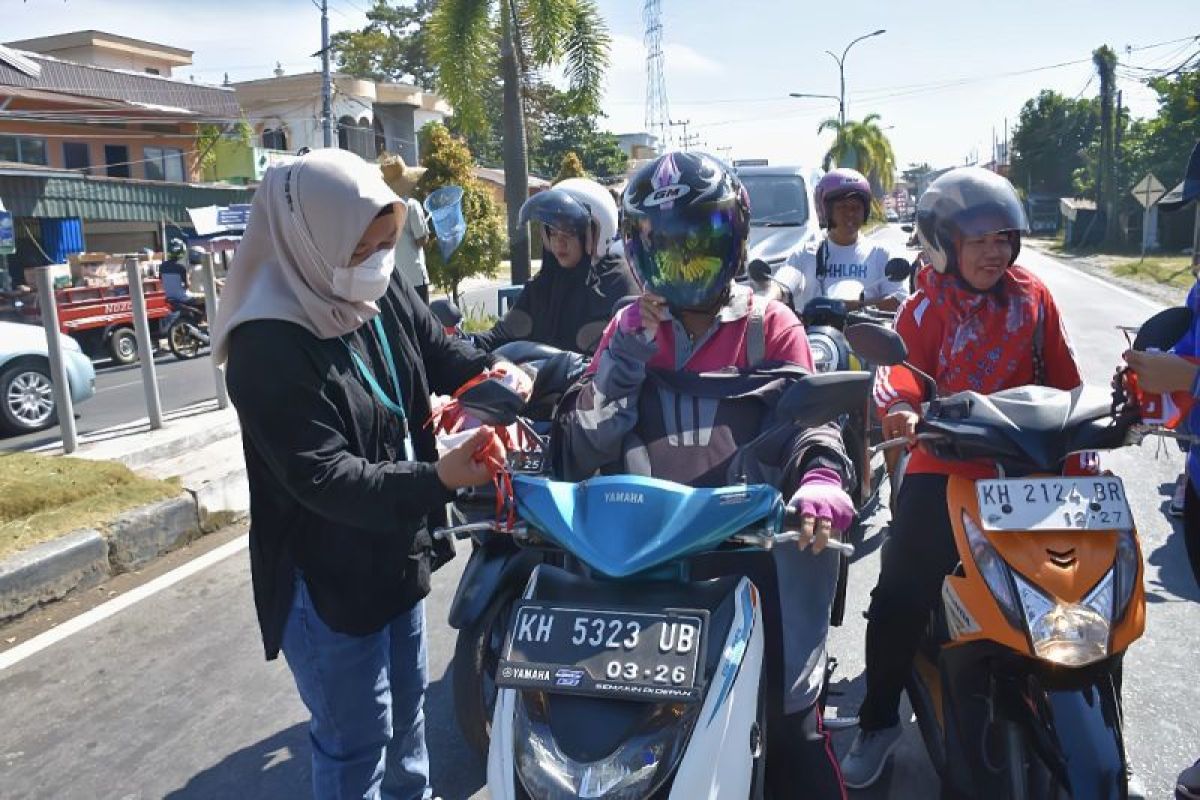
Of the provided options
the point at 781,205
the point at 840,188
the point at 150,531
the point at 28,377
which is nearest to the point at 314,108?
the point at 28,377

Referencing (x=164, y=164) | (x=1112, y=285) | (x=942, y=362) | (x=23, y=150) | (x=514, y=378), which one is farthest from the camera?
(x=164, y=164)

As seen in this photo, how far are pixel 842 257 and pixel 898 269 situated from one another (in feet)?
1.72

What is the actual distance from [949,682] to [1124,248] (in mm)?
42781

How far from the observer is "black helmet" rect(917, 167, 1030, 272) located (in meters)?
2.93

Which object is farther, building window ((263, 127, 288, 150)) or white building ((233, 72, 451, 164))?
building window ((263, 127, 288, 150))

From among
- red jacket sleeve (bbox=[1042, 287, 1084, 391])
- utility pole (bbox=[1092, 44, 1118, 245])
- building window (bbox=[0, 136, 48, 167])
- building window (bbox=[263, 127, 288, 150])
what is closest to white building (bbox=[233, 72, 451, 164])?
building window (bbox=[263, 127, 288, 150])

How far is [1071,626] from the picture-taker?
2.23 metres

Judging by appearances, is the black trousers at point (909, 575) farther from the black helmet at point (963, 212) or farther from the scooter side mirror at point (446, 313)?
the scooter side mirror at point (446, 313)

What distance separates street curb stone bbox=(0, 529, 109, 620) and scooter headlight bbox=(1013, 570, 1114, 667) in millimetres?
4522

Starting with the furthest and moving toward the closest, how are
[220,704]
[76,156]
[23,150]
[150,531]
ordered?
[76,156] → [23,150] → [150,531] → [220,704]

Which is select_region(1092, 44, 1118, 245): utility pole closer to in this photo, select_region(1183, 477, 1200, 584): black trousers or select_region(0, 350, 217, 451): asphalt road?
select_region(0, 350, 217, 451): asphalt road

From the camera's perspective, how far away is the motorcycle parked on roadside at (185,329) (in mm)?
16828

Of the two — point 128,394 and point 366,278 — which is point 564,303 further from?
point 128,394

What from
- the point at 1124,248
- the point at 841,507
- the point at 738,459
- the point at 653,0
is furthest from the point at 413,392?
the point at 1124,248
